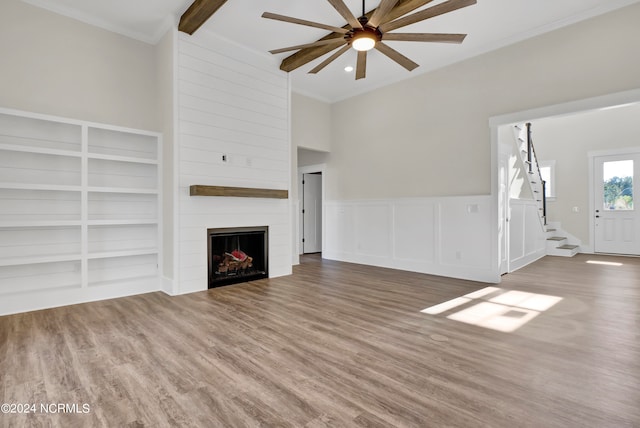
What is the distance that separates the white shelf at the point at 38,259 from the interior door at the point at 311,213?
4.91 m

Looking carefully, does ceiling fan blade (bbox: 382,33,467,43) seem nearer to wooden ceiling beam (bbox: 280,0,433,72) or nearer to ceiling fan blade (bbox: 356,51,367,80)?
wooden ceiling beam (bbox: 280,0,433,72)

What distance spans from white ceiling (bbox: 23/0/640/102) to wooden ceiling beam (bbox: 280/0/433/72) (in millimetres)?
140

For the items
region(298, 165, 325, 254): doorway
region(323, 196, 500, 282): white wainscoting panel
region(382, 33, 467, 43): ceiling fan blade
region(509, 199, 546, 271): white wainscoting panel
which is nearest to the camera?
region(382, 33, 467, 43): ceiling fan blade

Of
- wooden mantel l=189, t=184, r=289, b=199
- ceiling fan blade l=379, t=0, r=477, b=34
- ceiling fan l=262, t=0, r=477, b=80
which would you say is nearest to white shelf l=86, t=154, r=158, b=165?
wooden mantel l=189, t=184, r=289, b=199

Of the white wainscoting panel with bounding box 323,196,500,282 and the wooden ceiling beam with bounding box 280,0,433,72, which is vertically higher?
the wooden ceiling beam with bounding box 280,0,433,72

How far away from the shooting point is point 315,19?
4070 mm

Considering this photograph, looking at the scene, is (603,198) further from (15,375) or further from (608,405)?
(15,375)

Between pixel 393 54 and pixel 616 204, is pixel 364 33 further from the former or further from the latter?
pixel 616 204

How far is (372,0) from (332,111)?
3.51m

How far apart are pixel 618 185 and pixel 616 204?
441mm

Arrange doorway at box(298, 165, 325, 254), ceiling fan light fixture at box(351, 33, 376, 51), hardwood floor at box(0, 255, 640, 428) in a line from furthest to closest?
doorway at box(298, 165, 325, 254) < ceiling fan light fixture at box(351, 33, 376, 51) < hardwood floor at box(0, 255, 640, 428)

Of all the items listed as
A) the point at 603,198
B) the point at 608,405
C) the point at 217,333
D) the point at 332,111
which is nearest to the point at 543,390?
the point at 608,405

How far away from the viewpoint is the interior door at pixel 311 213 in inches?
315

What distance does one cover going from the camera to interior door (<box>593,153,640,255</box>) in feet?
23.7
